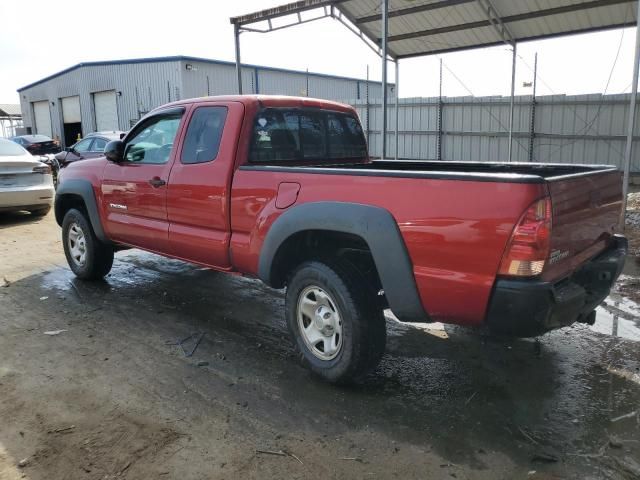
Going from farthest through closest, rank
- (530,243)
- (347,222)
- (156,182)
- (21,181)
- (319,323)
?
1. (21,181)
2. (156,182)
3. (319,323)
4. (347,222)
5. (530,243)

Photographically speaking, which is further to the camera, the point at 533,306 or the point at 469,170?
the point at 469,170

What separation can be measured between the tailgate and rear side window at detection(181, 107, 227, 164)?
263 cm

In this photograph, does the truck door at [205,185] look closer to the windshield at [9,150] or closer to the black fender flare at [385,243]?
the black fender flare at [385,243]

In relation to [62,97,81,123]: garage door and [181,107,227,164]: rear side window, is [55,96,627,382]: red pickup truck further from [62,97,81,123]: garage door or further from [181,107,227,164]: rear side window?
[62,97,81,123]: garage door

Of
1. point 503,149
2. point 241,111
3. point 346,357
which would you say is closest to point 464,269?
point 346,357

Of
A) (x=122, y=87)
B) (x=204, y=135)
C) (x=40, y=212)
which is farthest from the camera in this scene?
(x=122, y=87)

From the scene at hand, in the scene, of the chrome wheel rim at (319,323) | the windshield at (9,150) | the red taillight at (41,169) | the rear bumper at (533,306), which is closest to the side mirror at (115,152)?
the chrome wheel rim at (319,323)

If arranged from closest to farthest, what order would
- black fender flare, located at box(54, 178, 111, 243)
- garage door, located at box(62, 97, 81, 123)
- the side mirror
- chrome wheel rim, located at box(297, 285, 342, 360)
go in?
chrome wheel rim, located at box(297, 285, 342, 360)
the side mirror
black fender flare, located at box(54, 178, 111, 243)
garage door, located at box(62, 97, 81, 123)

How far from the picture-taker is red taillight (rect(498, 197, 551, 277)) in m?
2.70

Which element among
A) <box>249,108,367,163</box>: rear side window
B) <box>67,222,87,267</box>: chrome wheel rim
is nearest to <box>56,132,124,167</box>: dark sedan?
<box>67,222,87,267</box>: chrome wheel rim

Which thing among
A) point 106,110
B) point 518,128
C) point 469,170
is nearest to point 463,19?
point 518,128

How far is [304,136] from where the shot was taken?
4723 mm

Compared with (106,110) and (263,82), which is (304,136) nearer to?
(263,82)

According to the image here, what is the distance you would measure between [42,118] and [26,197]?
99.7 ft
